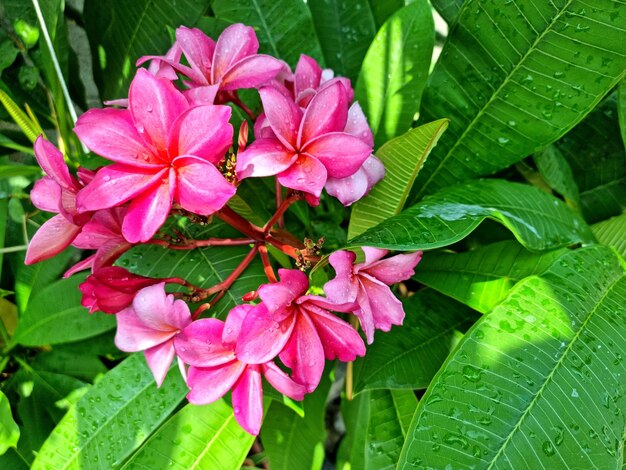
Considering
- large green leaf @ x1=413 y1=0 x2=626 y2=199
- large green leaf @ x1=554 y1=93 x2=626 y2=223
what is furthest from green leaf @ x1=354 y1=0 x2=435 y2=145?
large green leaf @ x1=554 y1=93 x2=626 y2=223

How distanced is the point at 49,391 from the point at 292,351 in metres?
0.64

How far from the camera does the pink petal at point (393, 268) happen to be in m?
0.70

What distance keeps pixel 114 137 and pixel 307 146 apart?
228 mm

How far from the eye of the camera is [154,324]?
0.69 meters

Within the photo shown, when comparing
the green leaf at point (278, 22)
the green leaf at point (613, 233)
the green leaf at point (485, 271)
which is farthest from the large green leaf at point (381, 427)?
the green leaf at point (278, 22)

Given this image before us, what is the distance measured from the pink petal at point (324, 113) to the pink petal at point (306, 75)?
5.2 inches

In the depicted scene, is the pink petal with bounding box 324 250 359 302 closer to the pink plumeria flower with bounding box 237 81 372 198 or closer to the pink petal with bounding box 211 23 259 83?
the pink plumeria flower with bounding box 237 81 372 198

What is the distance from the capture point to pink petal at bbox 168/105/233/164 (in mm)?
580

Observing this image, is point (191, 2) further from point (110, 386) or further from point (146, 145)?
point (110, 386)

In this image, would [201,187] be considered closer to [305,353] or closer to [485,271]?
[305,353]

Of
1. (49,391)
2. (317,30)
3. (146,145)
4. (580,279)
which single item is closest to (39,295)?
(49,391)

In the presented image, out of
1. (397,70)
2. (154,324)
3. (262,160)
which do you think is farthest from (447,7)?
(154,324)

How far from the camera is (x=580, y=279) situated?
71 centimetres

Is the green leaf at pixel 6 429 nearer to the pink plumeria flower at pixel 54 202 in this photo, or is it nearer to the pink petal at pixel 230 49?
the pink plumeria flower at pixel 54 202
